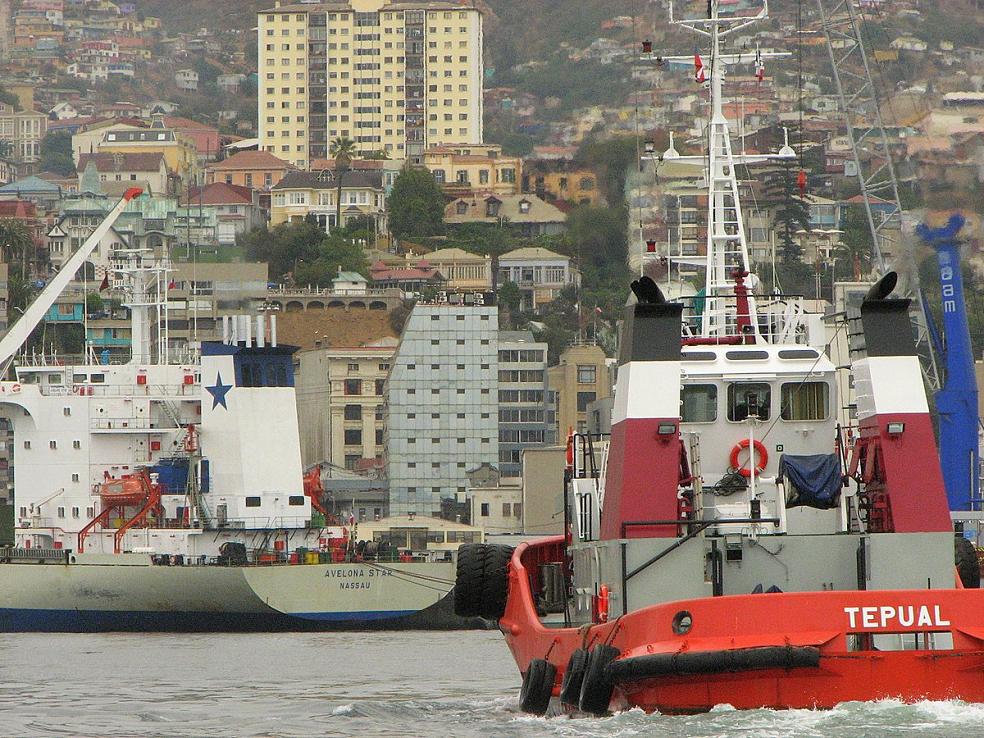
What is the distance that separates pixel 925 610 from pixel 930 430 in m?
2.69

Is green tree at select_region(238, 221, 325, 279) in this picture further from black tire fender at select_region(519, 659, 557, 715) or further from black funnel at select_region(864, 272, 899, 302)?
black funnel at select_region(864, 272, 899, 302)

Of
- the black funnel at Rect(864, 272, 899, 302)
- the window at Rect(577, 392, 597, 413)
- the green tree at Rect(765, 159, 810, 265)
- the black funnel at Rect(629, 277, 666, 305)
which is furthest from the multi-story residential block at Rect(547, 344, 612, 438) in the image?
the black funnel at Rect(864, 272, 899, 302)

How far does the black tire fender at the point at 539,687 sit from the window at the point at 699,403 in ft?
10.6

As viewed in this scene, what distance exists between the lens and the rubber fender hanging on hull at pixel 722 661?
22.3 m

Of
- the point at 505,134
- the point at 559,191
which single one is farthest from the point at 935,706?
the point at 505,134

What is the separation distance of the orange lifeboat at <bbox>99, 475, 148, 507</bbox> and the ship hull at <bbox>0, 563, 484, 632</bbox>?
7.18 ft

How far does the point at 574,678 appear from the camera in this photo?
2503cm

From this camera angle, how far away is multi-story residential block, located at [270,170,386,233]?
14925 centimetres

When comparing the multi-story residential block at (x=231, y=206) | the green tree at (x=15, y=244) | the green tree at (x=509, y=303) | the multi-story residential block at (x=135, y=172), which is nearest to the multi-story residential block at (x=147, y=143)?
the multi-story residential block at (x=135, y=172)

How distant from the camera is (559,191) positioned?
12912 centimetres

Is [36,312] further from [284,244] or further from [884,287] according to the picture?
[284,244]

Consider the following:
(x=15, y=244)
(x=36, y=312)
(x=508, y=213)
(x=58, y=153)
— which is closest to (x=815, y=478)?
(x=36, y=312)

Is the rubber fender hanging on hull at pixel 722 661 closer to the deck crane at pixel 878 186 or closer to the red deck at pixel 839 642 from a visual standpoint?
the red deck at pixel 839 642

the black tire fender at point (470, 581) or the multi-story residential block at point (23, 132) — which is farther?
the multi-story residential block at point (23, 132)
